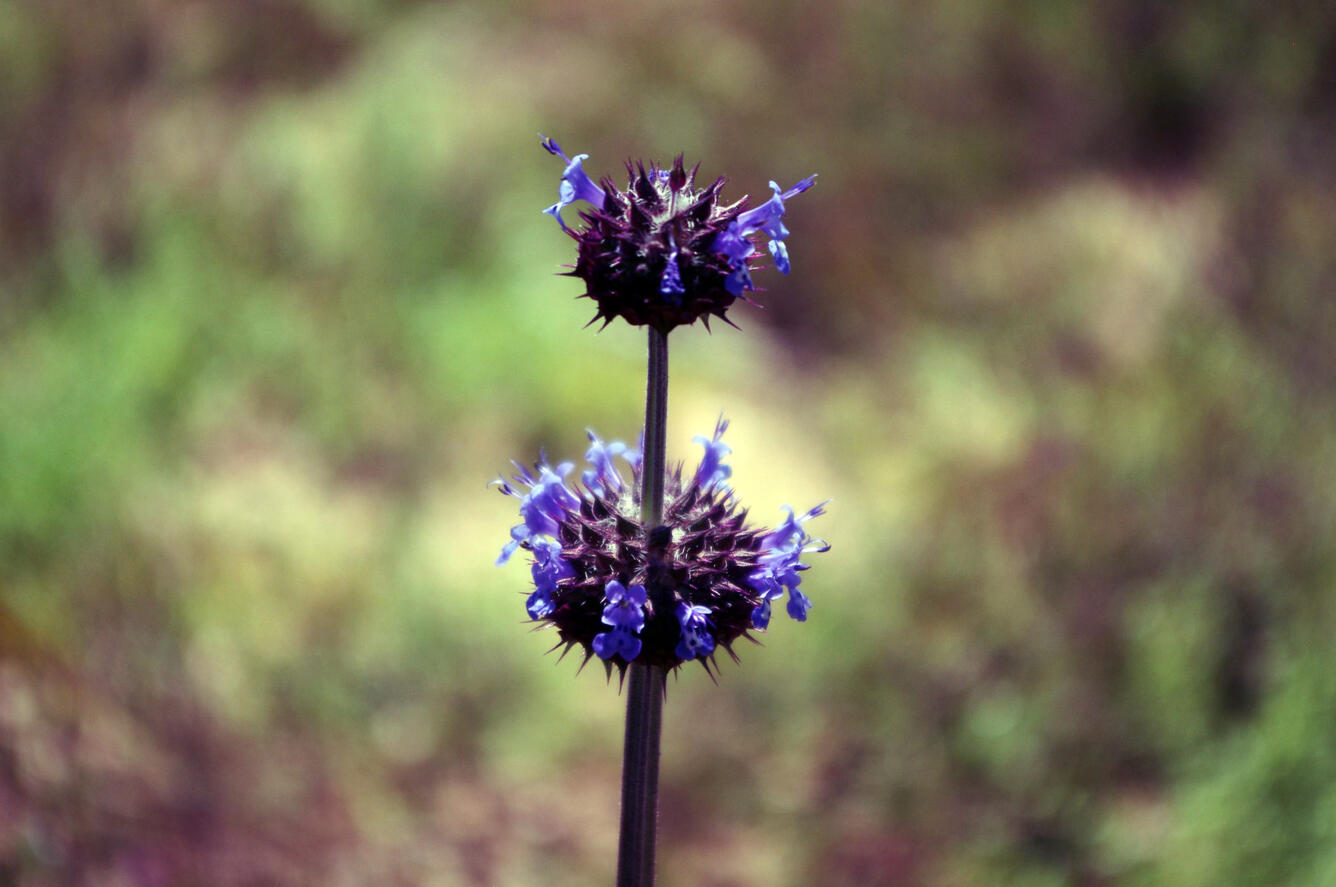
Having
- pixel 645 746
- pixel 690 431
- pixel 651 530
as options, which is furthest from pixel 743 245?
pixel 690 431

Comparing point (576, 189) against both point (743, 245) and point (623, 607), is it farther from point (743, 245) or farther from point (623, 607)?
point (623, 607)

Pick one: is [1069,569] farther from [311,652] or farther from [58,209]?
[58,209]

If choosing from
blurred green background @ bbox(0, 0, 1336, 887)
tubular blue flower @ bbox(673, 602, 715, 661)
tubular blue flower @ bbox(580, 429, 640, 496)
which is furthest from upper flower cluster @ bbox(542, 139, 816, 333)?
blurred green background @ bbox(0, 0, 1336, 887)

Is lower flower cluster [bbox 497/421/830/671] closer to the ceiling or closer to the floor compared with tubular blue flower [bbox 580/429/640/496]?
closer to the floor

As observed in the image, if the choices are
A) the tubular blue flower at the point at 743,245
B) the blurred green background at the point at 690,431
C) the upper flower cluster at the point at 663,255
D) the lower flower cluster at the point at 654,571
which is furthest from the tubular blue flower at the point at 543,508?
the blurred green background at the point at 690,431

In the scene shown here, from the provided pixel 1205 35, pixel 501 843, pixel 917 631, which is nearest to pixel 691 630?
pixel 501 843

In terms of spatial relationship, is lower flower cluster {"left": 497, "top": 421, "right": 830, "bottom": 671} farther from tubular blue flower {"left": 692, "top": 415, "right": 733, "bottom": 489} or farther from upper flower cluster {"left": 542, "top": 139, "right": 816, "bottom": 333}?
upper flower cluster {"left": 542, "top": 139, "right": 816, "bottom": 333}

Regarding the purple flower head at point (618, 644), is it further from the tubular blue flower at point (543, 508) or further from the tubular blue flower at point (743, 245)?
the tubular blue flower at point (743, 245)
